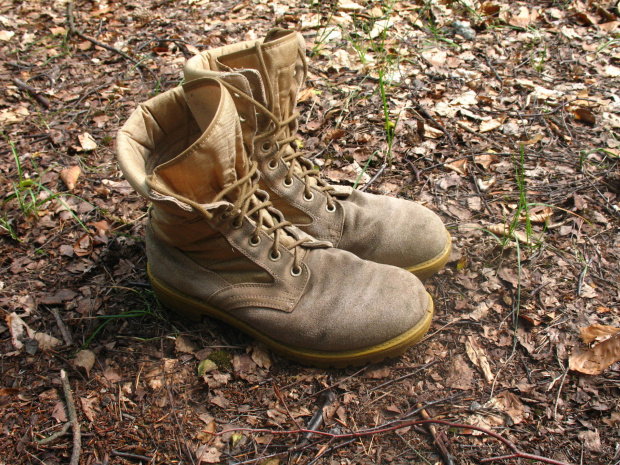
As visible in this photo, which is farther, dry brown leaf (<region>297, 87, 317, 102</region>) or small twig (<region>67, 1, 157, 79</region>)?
small twig (<region>67, 1, 157, 79</region>)

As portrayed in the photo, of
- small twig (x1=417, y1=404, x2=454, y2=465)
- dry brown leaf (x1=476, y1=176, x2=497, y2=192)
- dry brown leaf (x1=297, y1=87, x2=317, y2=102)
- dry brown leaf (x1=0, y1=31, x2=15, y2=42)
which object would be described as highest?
dry brown leaf (x1=0, y1=31, x2=15, y2=42)

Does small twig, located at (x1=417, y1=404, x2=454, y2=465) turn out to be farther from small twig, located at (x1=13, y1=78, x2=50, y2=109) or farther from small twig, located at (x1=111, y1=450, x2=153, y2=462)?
small twig, located at (x1=13, y1=78, x2=50, y2=109)

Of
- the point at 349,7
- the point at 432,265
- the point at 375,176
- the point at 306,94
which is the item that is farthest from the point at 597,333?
the point at 349,7

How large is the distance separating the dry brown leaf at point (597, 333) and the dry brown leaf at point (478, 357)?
1.46 feet

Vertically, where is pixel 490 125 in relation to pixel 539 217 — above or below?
above

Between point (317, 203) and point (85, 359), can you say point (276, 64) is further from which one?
point (85, 359)

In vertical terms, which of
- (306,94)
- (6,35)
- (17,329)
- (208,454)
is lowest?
(208,454)

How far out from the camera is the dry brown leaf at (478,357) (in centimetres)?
203

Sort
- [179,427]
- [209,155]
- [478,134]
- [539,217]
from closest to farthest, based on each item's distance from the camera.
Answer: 1. [209,155]
2. [179,427]
3. [539,217]
4. [478,134]

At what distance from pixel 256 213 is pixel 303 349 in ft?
2.02

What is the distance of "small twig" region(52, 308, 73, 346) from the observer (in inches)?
87.6

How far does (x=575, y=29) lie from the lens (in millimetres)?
4496

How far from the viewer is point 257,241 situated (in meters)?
2.00

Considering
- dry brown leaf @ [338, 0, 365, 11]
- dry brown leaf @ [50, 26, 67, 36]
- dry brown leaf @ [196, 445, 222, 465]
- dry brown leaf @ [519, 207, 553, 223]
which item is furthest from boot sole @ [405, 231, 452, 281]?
dry brown leaf @ [50, 26, 67, 36]
